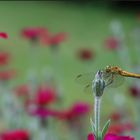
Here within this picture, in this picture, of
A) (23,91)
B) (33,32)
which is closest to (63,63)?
(33,32)

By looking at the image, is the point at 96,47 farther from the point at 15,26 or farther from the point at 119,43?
the point at 119,43

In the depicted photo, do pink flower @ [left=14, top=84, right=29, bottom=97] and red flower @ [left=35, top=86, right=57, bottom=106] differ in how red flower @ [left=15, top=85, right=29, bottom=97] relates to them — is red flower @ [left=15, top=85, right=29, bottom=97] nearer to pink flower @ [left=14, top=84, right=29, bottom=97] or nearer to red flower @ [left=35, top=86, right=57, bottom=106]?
pink flower @ [left=14, top=84, right=29, bottom=97]

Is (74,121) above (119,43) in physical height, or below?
below

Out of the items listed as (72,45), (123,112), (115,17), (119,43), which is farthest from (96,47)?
→ (123,112)

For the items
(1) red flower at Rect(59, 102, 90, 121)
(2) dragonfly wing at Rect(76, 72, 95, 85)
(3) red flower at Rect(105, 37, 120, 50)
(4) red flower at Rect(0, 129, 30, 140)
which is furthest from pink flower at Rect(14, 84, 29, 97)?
(2) dragonfly wing at Rect(76, 72, 95, 85)

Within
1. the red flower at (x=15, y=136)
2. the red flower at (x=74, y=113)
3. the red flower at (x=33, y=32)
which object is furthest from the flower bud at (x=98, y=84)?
the red flower at (x=33, y=32)

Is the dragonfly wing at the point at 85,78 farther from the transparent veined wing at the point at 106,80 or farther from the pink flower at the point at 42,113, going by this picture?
the pink flower at the point at 42,113

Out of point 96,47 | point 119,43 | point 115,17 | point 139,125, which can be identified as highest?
point 115,17
